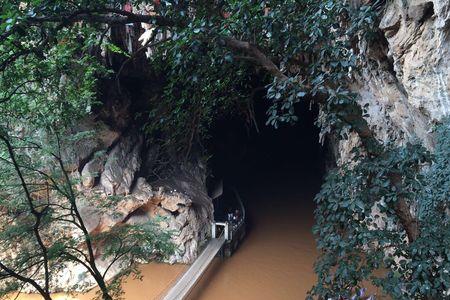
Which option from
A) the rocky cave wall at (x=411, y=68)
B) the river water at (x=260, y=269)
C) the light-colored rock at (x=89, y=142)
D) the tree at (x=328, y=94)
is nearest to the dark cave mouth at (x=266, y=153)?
the river water at (x=260, y=269)

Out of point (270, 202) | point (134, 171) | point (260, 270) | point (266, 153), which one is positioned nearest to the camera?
point (260, 270)

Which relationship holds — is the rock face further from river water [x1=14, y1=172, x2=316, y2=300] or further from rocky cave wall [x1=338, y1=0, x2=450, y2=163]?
river water [x1=14, y1=172, x2=316, y2=300]

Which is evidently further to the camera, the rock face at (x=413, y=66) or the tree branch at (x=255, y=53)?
the rock face at (x=413, y=66)

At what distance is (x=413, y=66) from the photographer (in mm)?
3891

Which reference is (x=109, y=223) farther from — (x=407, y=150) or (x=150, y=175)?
(x=407, y=150)

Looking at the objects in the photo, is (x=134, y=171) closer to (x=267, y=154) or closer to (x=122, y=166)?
(x=122, y=166)

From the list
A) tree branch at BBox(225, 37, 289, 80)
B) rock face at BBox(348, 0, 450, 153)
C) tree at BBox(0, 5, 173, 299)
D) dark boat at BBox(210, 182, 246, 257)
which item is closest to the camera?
tree branch at BBox(225, 37, 289, 80)

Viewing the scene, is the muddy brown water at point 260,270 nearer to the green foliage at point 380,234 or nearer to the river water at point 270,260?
the river water at point 270,260

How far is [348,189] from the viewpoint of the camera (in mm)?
2750

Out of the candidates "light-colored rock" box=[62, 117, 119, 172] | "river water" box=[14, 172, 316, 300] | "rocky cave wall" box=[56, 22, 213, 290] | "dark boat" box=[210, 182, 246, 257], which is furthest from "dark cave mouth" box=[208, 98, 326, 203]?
"light-colored rock" box=[62, 117, 119, 172]

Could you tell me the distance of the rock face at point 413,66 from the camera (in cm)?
353

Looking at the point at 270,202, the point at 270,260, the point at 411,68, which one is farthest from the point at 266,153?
the point at 411,68

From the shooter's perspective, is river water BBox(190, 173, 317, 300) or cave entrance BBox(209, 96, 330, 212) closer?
river water BBox(190, 173, 317, 300)

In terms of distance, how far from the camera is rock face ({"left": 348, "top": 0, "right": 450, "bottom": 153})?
353 centimetres
